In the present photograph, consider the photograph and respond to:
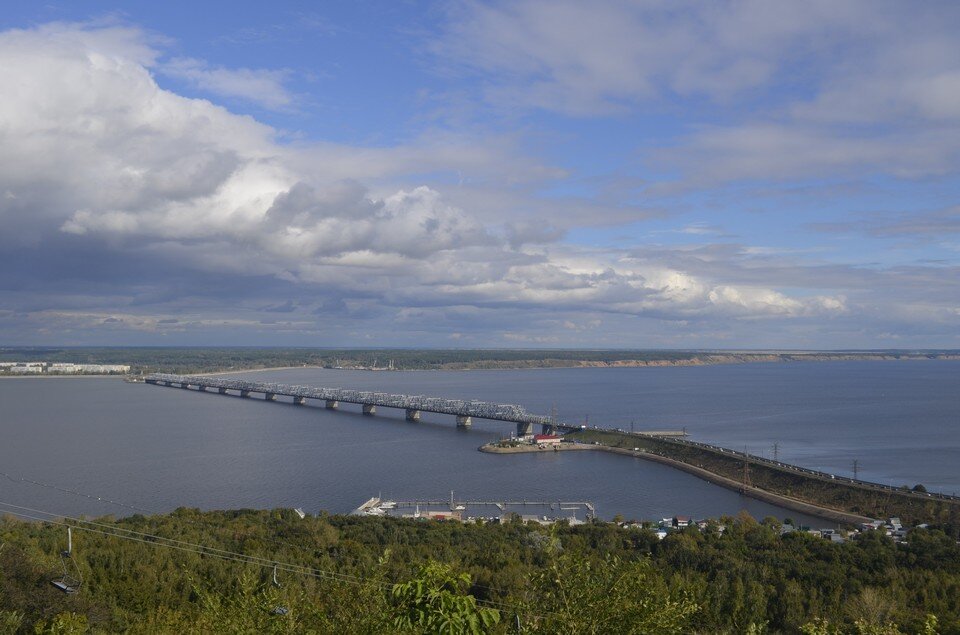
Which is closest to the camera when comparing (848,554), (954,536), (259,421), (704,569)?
(704,569)

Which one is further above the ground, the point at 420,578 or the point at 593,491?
the point at 420,578

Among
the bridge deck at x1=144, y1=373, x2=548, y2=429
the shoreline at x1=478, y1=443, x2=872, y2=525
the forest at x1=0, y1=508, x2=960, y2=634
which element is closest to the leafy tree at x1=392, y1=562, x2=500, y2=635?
the forest at x1=0, y1=508, x2=960, y2=634

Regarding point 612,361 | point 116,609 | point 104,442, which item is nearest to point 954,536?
point 116,609

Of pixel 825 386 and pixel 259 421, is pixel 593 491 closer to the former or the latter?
pixel 259 421

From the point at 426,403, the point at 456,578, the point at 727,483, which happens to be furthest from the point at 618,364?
the point at 456,578

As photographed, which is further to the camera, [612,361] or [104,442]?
[612,361]

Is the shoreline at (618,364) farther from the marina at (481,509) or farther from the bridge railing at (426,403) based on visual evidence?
the marina at (481,509)

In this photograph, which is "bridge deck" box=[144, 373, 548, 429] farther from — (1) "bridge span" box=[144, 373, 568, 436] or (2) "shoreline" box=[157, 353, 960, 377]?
(2) "shoreline" box=[157, 353, 960, 377]
